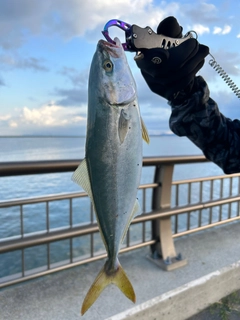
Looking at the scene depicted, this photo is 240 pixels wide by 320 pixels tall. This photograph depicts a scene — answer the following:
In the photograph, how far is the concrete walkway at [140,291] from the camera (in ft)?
7.15

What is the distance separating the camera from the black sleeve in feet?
5.33

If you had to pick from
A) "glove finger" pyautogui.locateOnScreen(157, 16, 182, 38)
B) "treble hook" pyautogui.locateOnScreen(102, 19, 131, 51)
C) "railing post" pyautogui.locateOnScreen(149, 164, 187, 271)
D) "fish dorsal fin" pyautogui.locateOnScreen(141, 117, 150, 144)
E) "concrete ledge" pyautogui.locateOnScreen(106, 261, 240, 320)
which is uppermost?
"glove finger" pyautogui.locateOnScreen(157, 16, 182, 38)

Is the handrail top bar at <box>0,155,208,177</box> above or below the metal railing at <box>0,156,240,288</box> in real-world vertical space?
above

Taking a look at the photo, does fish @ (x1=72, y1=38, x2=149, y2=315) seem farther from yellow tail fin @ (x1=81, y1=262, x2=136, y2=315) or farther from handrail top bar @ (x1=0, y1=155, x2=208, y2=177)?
handrail top bar @ (x1=0, y1=155, x2=208, y2=177)

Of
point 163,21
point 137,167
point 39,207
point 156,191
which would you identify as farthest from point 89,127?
point 39,207

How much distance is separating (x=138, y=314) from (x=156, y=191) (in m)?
1.19

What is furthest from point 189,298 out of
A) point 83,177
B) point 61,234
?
point 83,177

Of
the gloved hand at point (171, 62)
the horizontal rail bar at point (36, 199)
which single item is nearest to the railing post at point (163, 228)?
the horizontal rail bar at point (36, 199)

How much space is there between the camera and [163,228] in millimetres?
3027

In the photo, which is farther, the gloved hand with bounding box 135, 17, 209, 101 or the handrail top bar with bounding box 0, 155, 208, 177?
the handrail top bar with bounding box 0, 155, 208, 177

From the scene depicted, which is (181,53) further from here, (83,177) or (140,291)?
(140,291)

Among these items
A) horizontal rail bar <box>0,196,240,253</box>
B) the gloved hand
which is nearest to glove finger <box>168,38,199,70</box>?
the gloved hand

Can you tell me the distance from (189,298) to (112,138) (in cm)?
201

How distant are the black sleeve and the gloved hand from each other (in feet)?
0.71
